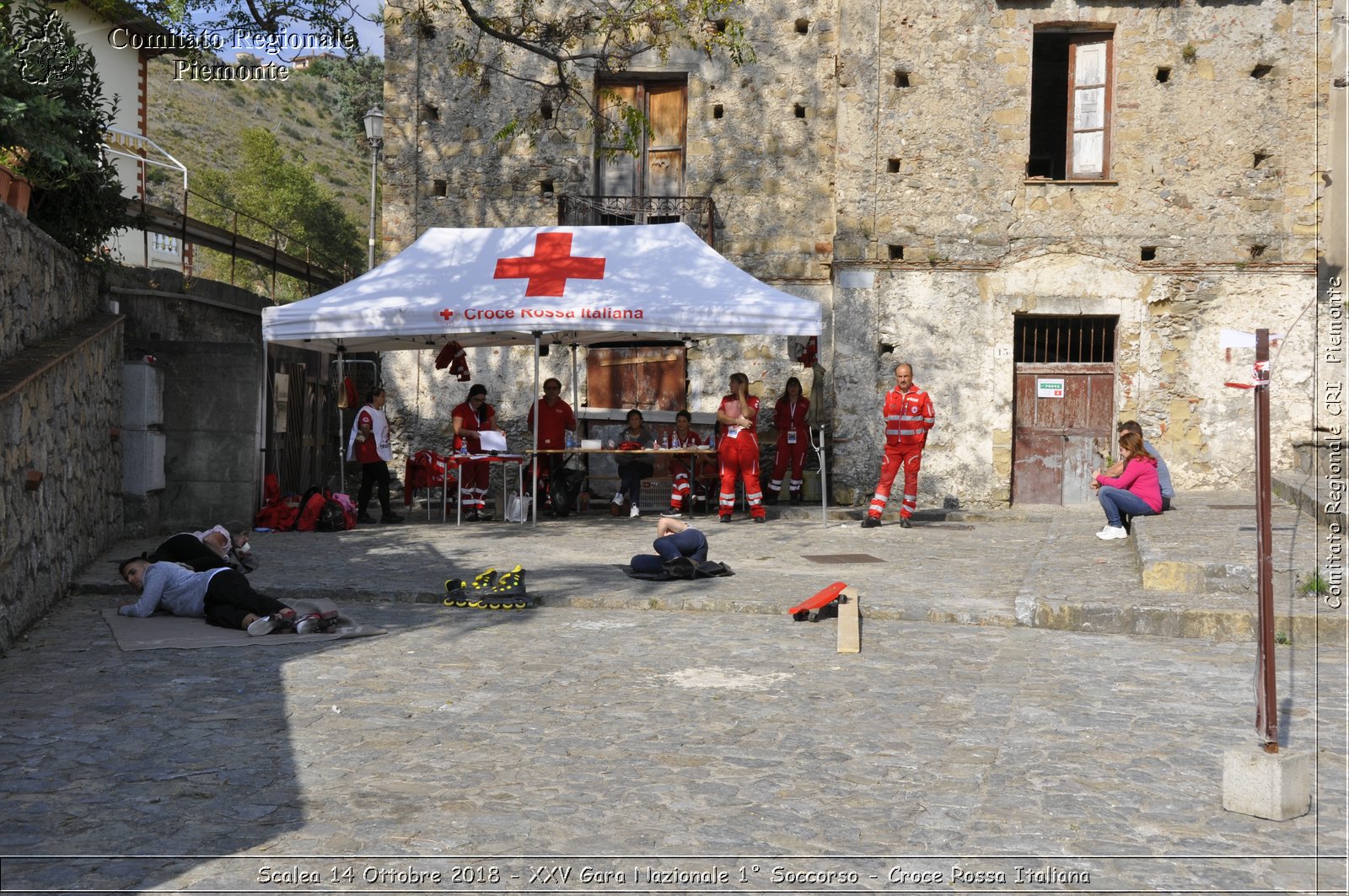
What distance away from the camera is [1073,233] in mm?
17281

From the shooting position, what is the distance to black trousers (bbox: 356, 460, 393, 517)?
15164 millimetres

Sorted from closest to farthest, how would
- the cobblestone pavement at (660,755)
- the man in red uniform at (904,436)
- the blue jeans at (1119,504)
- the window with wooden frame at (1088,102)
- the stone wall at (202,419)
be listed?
the cobblestone pavement at (660,755) < the blue jeans at (1119,504) < the stone wall at (202,419) < the man in red uniform at (904,436) < the window with wooden frame at (1088,102)

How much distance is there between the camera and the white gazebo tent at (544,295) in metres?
13.7

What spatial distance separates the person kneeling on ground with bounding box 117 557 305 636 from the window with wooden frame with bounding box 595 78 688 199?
11.7m

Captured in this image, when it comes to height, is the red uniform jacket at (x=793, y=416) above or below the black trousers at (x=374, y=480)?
above

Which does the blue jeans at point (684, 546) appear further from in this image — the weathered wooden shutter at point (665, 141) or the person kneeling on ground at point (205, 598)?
the weathered wooden shutter at point (665, 141)

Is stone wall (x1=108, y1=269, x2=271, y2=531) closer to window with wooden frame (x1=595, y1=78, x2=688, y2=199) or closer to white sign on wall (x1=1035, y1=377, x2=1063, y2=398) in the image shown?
window with wooden frame (x1=595, y1=78, x2=688, y2=199)

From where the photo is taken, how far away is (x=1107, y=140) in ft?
57.1

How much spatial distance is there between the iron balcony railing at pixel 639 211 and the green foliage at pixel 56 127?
7.58 m

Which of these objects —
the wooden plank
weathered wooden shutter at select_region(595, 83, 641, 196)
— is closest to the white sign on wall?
weathered wooden shutter at select_region(595, 83, 641, 196)

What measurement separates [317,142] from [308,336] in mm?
61006

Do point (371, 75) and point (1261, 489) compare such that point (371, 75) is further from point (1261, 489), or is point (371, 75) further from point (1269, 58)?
point (1261, 489)

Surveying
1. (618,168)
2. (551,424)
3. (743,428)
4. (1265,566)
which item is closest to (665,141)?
(618,168)

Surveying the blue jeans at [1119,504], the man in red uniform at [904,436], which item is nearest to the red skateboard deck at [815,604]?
the blue jeans at [1119,504]
